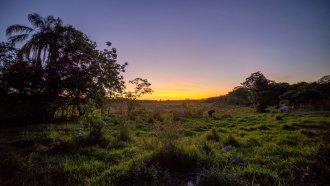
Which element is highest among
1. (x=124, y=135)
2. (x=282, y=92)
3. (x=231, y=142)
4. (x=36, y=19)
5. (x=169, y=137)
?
(x=36, y=19)

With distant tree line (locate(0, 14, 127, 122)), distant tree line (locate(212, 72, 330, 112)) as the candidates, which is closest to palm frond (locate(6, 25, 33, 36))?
distant tree line (locate(0, 14, 127, 122))

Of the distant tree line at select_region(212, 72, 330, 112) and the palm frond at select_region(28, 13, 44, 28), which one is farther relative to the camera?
the distant tree line at select_region(212, 72, 330, 112)

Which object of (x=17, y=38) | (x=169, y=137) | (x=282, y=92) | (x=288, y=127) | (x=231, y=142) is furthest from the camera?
(x=282, y=92)

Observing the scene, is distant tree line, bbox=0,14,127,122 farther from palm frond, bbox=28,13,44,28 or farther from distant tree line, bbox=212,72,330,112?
distant tree line, bbox=212,72,330,112

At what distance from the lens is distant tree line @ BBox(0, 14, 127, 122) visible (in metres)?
12.8

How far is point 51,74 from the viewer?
13.6 metres

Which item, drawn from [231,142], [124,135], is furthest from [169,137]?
[124,135]

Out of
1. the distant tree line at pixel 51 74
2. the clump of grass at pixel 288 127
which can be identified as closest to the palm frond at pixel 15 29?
the distant tree line at pixel 51 74

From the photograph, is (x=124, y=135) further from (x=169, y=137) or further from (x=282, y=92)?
(x=282, y=92)

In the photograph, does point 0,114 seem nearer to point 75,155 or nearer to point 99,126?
point 99,126

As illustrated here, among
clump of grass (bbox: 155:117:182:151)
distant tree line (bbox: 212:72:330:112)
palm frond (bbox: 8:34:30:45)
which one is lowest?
clump of grass (bbox: 155:117:182:151)

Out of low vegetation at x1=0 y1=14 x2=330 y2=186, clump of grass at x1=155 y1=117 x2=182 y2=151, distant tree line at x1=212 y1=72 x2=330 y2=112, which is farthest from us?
distant tree line at x1=212 y1=72 x2=330 y2=112

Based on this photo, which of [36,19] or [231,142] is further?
[36,19]

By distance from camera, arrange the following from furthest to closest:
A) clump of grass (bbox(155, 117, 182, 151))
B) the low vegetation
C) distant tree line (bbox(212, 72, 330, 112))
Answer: distant tree line (bbox(212, 72, 330, 112)) < clump of grass (bbox(155, 117, 182, 151)) < the low vegetation
